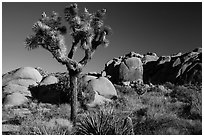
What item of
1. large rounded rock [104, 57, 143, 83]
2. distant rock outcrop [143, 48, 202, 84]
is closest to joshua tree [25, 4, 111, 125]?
distant rock outcrop [143, 48, 202, 84]

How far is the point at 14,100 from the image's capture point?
629 inches

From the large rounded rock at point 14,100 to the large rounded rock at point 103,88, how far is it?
4.30 m

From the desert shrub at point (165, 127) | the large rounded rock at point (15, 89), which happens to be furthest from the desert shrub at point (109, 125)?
the large rounded rock at point (15, 89)

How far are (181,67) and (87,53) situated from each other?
16.8 meters

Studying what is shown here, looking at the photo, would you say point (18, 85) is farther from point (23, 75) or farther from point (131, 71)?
point (131, 71)

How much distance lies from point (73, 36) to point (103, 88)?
291 inches

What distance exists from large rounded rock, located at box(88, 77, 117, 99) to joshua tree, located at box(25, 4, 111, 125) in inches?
247

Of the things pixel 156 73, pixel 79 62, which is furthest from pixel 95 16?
pixel 156 73

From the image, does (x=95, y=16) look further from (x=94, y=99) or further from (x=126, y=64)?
(x=126, y=64)

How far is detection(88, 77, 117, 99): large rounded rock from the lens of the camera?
658 inches

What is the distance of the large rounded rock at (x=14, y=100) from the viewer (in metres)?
15.6

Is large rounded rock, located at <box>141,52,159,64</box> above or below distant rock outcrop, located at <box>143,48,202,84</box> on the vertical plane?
above

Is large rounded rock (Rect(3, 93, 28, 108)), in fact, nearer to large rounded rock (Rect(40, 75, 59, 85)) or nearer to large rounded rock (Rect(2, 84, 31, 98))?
large rounded rock (Rect(2, 84, 31, 98))

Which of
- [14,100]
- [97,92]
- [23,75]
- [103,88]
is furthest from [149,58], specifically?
[14,100]
